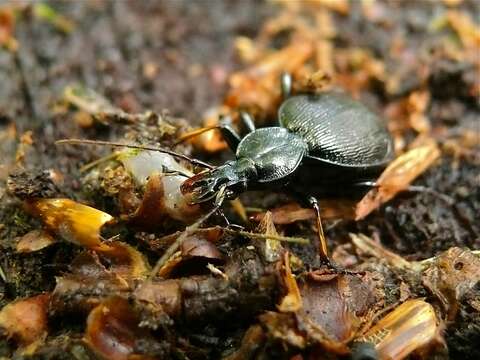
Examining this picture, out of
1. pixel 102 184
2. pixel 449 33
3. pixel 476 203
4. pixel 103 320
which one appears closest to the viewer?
pixel 103 320

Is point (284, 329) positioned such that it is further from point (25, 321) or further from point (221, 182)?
point (25, 321)

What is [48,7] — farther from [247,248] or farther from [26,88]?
[247,248]

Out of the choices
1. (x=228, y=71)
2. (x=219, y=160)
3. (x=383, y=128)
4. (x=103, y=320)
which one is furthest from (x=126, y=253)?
(x=228, y=71)

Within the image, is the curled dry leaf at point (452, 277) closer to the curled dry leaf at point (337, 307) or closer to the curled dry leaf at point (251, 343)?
the curled dry leaf at point (337, 307)

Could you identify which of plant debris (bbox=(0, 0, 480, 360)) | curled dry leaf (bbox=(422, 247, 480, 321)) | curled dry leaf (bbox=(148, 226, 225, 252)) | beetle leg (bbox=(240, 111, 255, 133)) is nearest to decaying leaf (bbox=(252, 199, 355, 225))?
plant debris (bbox=(0, 0, 480, 360))

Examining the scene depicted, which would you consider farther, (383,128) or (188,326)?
(383,128)

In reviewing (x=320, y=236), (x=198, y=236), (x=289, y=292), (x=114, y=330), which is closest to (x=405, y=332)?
(x=289, y=292)

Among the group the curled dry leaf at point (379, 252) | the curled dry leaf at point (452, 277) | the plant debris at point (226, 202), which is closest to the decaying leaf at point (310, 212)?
the plant debris at point (226, 202)

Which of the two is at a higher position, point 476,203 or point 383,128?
point 383,128
